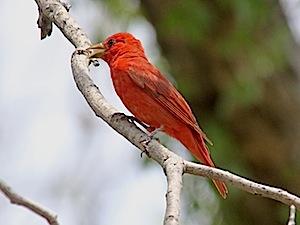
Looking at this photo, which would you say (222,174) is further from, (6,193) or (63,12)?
(63,12)

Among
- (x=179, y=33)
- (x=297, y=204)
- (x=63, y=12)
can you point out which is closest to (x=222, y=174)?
(x=297, y=204)

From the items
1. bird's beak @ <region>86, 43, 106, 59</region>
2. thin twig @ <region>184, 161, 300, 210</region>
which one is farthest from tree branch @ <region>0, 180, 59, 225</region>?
bird's beak @ <region>86, 43, 106, 59</region>

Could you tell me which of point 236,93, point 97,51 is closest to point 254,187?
point 97,51

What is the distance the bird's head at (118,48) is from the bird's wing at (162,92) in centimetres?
20

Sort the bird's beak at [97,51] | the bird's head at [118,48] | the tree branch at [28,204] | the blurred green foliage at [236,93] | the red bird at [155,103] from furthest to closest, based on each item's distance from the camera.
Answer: the blurred green foliage at [236,93] < the bird's head at [118,48] < the red bird at [155,103] < the bird's beak at [97,51] < the tree branch at [28,204]

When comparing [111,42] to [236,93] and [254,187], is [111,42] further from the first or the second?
[254,187]

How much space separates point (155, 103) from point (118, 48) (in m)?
0.49

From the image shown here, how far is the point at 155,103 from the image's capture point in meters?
4.25

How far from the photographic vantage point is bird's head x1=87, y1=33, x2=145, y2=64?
180 inches

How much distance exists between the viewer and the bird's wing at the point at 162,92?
4233 mm

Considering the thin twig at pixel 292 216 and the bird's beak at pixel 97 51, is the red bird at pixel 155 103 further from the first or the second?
the thin twig at pixel 292 216

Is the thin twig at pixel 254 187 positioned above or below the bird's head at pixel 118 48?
below

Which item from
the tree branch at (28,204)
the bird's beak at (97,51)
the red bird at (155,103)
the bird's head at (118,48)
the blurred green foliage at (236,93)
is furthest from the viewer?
the blurred green foliage at (236,93)

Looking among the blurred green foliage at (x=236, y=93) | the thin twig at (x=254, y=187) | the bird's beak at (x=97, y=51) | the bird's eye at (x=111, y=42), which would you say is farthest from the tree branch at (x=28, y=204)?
the blurred green foliage at (x=236, y=93)
